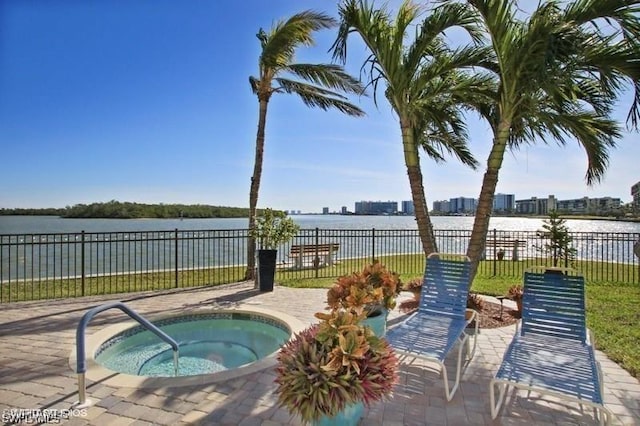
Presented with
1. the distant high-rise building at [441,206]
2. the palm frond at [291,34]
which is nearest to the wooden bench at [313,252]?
the palm frond at [291,34]

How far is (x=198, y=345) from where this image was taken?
5.30 m

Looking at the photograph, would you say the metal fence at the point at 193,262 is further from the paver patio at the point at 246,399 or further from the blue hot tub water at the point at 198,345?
the paver patio at the point at 246,399

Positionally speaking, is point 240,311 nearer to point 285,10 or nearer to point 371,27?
point 371,27

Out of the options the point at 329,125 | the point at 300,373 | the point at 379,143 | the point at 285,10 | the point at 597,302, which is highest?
the point at 285,10

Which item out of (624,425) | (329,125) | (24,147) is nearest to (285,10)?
(329,125)

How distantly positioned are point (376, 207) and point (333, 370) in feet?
127

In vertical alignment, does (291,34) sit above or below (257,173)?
above

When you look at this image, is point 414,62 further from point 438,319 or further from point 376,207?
point 376,207

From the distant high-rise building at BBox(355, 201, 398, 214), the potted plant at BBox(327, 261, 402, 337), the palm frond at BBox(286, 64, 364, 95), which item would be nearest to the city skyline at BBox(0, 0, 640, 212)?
the palm frond at BBox(286, 64, 364, 95)

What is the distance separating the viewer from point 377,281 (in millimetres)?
4645

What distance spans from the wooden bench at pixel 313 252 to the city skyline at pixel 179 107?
8.22ft

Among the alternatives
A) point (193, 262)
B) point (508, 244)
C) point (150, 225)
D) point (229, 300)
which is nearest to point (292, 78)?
point (193, 262)

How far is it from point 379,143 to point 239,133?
4.75 m

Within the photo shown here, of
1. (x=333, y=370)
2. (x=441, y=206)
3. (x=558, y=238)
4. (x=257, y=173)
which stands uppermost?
(x=257, y=173)
